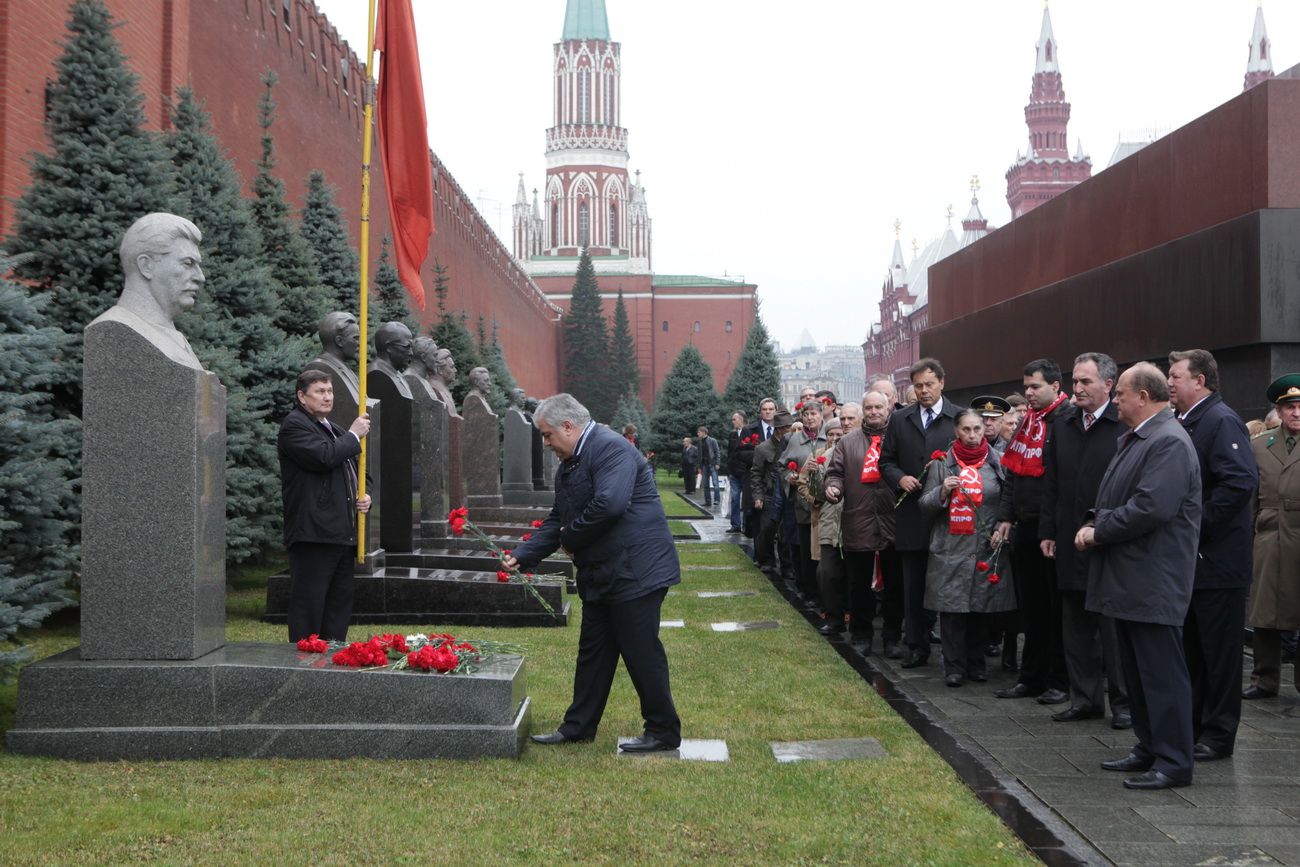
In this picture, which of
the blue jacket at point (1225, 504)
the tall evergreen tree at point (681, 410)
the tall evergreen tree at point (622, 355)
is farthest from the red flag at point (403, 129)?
the tall evergreen tree at point (622, 355)

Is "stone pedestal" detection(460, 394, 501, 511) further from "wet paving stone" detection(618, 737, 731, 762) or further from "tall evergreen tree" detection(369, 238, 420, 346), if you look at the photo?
"wet paving stone" detection(618, 737, 731, 762)

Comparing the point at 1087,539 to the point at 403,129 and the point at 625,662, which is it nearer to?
the point at 625,662

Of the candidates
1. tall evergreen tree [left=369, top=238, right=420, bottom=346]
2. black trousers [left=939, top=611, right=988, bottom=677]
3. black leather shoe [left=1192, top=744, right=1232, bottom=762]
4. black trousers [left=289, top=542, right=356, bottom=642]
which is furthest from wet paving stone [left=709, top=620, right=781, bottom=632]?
tall evergreen tree [left=369, top=238, right=420, bottom=346]

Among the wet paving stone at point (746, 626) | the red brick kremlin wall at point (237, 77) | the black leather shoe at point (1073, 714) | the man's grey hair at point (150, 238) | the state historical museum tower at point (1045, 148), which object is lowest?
the black leather shoe at point (1073, 714)

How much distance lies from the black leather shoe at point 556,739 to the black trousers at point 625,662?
A: 0.02m

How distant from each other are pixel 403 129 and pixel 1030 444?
14.9ft

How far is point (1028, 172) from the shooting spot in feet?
294

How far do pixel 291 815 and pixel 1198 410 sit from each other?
424 cm

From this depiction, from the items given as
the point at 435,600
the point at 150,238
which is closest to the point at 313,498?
the point at 150,238

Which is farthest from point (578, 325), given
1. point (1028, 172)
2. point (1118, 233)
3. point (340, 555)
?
point (340, 555)

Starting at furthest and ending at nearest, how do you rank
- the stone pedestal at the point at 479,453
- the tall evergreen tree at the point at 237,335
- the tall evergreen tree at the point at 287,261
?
the stone pedestal at the point at 479,453
the tall evergreen tree at the point at 287,261
the tall evergreen tree at the point at 237,335

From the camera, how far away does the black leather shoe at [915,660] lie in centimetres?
755

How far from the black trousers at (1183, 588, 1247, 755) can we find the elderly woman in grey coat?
4.76 feet

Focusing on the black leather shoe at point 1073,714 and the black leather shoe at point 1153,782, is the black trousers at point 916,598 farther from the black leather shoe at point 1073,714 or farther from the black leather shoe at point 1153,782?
the black leather shoe at point 1153,782
